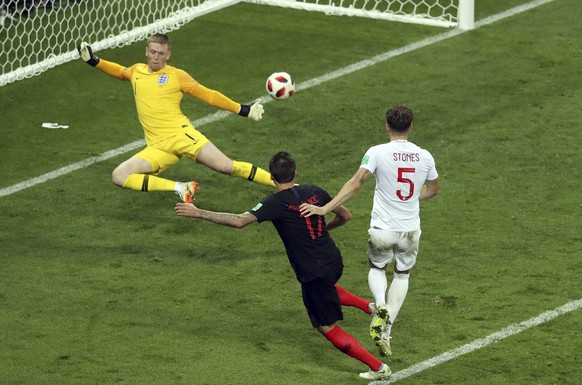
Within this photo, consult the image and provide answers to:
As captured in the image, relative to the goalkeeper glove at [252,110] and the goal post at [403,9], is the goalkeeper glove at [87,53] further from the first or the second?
the goal post at [403,9]

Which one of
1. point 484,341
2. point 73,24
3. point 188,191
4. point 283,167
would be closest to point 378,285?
point 484,341

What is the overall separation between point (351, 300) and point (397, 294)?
0.40m

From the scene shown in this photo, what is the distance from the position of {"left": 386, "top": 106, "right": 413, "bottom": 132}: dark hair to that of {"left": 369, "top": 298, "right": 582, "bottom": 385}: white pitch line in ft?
6.12

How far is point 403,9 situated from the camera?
20859mm

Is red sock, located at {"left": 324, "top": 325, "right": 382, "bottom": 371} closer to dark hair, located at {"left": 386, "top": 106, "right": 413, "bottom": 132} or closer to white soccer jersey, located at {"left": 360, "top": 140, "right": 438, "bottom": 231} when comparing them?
white soccer jersey, located at {"left": 360, "top": 140, "right": 438, "bottom": 231}

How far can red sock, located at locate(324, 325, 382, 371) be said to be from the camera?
1153 centimetres

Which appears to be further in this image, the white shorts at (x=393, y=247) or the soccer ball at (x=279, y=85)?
the soccer ball at (x=279, y=85)

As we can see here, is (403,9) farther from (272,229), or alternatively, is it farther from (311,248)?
(311,248)

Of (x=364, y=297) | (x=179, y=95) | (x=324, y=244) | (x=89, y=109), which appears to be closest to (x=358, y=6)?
(x=89, y=109)

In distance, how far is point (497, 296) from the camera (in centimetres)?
1309

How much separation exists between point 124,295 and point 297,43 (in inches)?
282

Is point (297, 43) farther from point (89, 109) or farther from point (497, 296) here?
point (497, 296)

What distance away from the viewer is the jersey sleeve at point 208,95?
1461 cm

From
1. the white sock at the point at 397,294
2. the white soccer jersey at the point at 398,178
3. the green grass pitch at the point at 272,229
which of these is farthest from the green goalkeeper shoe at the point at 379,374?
the white soccer jersey at the point at 398,178
